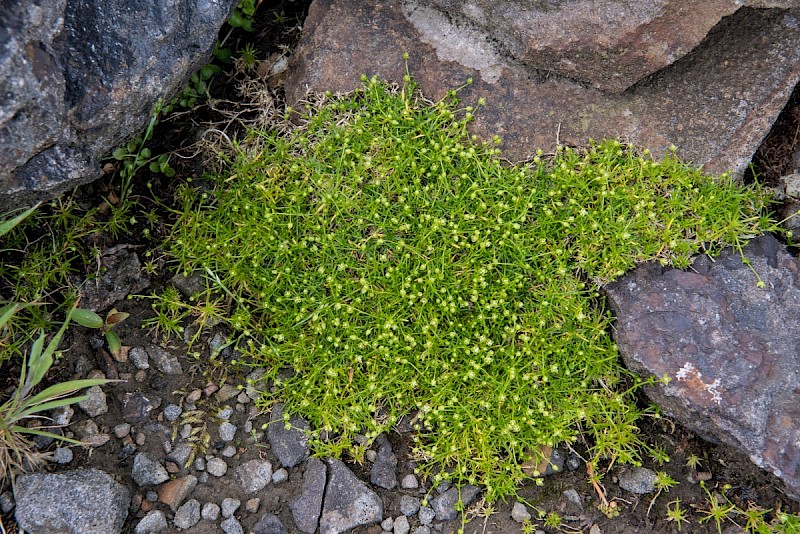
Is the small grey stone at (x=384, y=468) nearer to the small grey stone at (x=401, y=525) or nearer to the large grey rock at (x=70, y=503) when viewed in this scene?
the small grey stone at (x=401, y=525)

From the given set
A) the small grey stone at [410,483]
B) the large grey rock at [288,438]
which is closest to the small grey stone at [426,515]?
Answer: the small grey stone at [410,483]

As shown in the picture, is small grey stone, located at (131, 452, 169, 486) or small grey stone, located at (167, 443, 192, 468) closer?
small grey stone, located at (131, 452, 169, 486)

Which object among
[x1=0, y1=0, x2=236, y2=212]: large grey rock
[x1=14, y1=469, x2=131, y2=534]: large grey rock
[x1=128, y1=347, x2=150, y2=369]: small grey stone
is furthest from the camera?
[x1=128, y1=347, x2=150, y2=369]: small grey stone

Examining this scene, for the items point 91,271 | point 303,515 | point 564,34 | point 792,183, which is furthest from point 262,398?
point 792,183

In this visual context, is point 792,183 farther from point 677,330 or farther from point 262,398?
point 262,398

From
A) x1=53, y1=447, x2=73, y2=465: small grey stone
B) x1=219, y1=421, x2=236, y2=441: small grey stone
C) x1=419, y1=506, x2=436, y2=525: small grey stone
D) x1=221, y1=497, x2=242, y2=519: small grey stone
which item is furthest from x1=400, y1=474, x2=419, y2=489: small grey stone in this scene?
x1=53, y1=447, x2=73, y2=465: small grey stone

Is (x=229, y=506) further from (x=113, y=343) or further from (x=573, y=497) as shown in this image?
(x=573, y=497)

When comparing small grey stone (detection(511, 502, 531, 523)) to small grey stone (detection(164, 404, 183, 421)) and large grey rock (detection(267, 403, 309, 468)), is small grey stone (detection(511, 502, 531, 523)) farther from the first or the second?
small grey stone (detection(164, 404, 183, 421))
